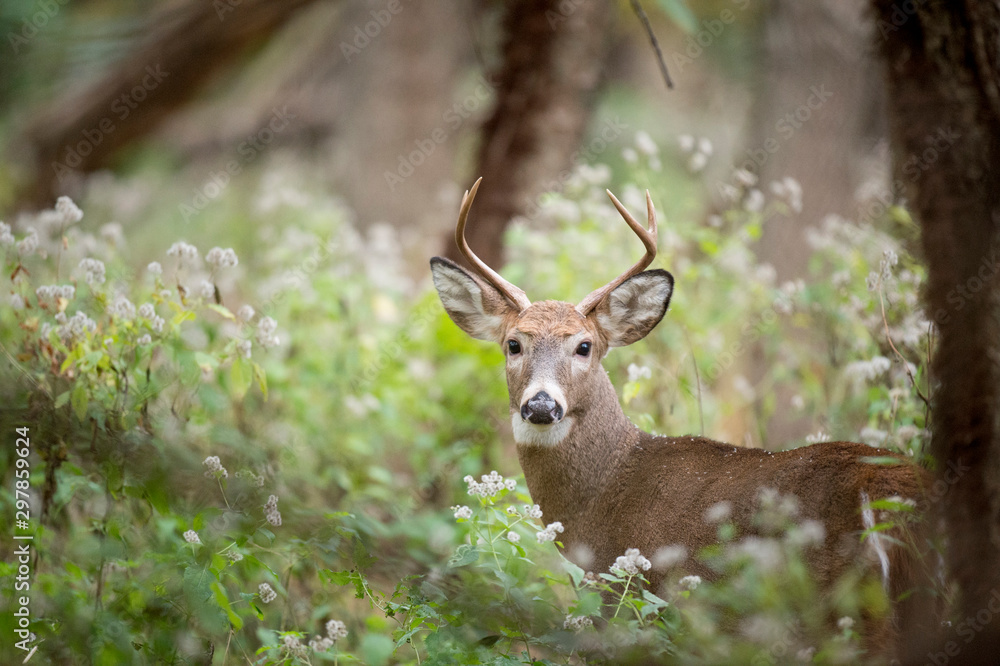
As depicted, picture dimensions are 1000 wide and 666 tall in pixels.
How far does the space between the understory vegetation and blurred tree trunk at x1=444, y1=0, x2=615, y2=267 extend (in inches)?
17.2

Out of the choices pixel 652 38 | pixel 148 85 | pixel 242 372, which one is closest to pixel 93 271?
pixel 242 372

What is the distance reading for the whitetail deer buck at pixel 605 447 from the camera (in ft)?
13.0

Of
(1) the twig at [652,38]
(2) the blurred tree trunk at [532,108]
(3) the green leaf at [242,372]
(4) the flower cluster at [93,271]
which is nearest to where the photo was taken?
(4) the flower cluster at [93,271]

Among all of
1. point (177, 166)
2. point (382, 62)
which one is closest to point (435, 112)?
point (382, 62)

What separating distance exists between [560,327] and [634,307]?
1.59 feet

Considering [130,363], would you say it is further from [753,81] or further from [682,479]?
[753,81]

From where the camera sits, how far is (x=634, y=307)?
16.1 feet

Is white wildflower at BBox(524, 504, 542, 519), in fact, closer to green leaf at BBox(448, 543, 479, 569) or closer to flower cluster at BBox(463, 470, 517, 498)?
flower cluster at BBox(463, 470, 517, 498)

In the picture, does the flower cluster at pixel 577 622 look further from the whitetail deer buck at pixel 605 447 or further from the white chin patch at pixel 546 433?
the white chin patch at pixel 546 433
